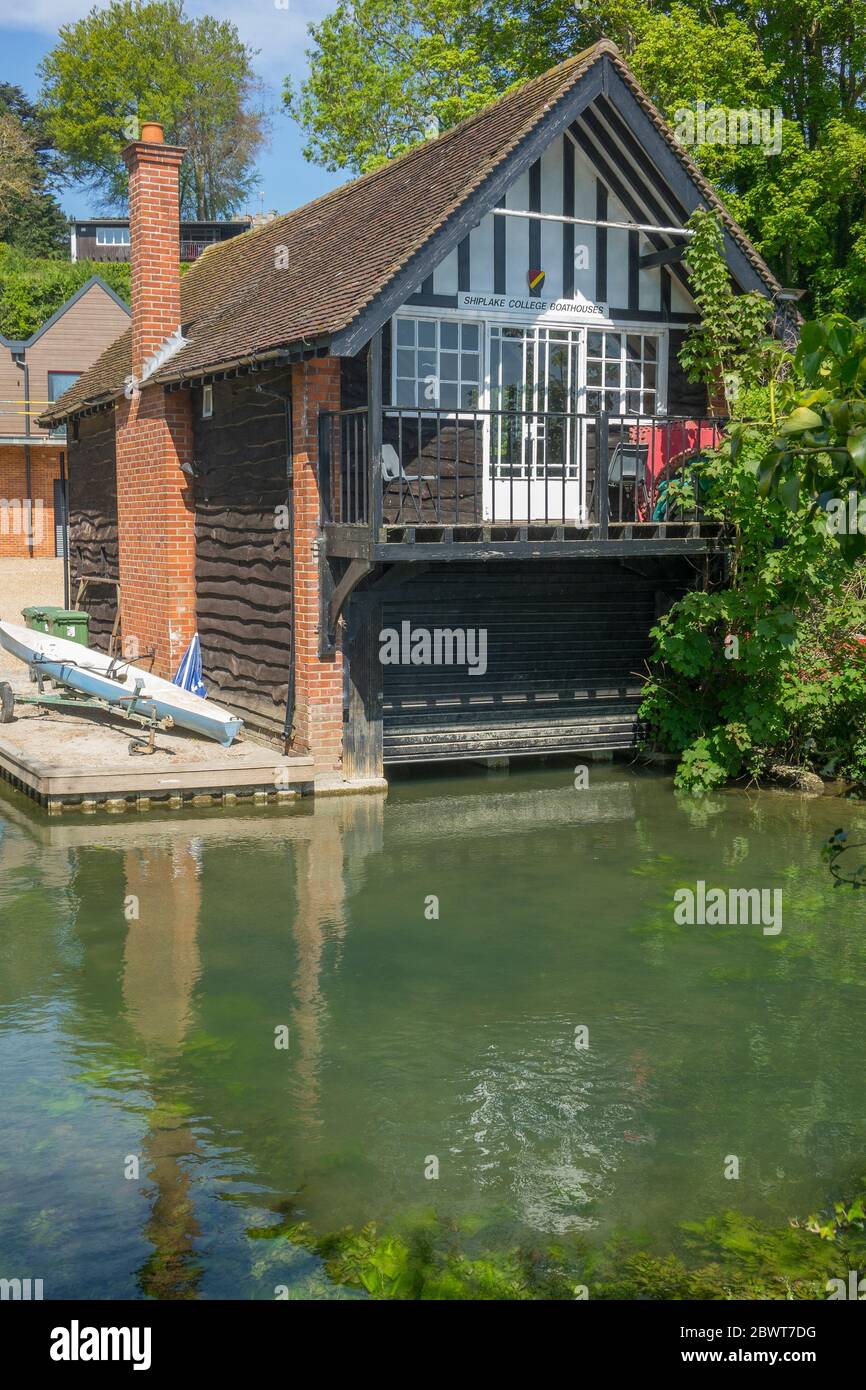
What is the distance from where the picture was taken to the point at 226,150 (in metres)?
65.2

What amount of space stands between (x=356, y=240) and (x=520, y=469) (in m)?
2.93

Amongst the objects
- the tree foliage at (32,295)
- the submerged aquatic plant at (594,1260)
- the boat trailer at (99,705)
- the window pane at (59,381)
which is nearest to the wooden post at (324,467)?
the boat trailer at (99,705)

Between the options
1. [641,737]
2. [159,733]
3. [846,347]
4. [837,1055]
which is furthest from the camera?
[641,737]

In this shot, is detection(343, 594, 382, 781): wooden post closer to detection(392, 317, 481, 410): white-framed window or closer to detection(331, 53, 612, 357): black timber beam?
detection(392, 317, 481, 410): white-framed window

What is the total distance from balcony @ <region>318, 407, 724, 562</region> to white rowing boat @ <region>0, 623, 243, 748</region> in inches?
90.2

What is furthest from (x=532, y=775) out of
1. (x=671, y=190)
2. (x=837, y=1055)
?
(x=837, y=1055)

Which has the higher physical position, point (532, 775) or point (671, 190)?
point (671, 190)

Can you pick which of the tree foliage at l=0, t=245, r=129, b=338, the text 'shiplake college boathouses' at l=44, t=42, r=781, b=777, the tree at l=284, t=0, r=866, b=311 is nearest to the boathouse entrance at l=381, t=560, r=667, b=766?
the text 'shiplake college boathouses' at l=44, t=42, r=781, b=777

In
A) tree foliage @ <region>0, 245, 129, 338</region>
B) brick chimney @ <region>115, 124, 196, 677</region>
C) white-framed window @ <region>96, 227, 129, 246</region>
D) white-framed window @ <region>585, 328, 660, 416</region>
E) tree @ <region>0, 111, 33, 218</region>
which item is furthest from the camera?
white-framed window @ <region>96, 227, 129, 246</region>

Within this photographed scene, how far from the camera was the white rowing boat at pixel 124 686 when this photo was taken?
1372 centimetres

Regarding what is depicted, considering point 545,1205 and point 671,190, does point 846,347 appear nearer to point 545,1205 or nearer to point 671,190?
point 545,1205

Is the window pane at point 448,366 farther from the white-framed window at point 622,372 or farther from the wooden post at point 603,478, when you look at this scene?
the wooden post at point 603,478

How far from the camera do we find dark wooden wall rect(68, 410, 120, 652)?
19.5 meters

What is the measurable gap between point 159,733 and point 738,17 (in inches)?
890
